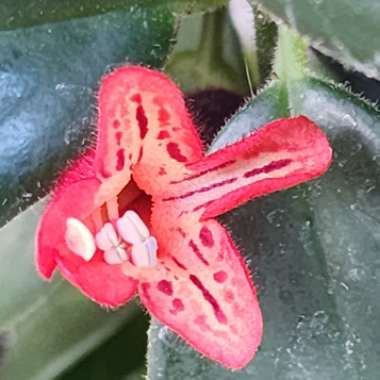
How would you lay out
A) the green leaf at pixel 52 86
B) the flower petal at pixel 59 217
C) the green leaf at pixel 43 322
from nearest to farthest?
the flower petal at pixel 59 217, the green leaf at pixel 52 86, the green leaf at pixel 43 322

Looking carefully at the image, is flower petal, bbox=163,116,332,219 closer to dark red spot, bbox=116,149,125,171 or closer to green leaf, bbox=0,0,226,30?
dark red spot, bbox=116,149,125,171

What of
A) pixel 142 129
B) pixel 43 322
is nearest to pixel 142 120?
pixel 142 129

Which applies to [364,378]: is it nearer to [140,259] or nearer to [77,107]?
[140,259]

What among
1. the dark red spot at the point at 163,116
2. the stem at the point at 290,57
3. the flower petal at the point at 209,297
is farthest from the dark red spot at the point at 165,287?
the stem at the point at 290,57

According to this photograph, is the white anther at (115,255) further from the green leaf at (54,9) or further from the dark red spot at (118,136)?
the green leaf at (54,9)

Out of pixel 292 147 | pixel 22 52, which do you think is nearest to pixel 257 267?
pixel 292 147
